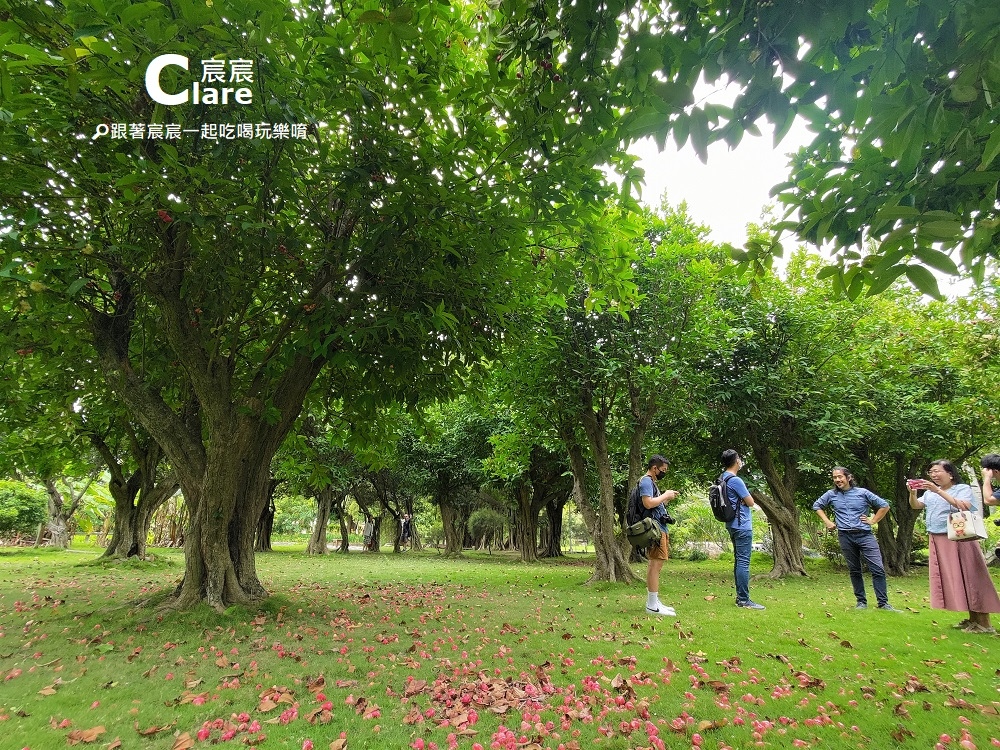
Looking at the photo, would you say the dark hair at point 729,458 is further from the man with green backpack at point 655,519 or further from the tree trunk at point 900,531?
the tree trunk at point 900,531

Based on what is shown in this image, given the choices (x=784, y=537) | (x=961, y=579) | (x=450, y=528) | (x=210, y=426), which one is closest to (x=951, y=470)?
(x=961, y=579)

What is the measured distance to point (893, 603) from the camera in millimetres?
8570

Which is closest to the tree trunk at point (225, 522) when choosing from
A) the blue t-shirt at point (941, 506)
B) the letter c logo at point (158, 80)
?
the letter c logo at point (158, 80)

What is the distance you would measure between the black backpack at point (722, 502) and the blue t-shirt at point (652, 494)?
3.06 feet

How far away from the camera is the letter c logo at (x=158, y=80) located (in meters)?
3.74

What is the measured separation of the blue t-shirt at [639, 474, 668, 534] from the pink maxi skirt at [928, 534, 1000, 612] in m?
3.11

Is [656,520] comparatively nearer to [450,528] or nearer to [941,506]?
[941,506]

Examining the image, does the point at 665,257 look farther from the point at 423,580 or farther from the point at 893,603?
the point at 423,580

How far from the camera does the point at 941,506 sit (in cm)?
613

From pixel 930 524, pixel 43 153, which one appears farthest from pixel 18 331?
pixel 930 524

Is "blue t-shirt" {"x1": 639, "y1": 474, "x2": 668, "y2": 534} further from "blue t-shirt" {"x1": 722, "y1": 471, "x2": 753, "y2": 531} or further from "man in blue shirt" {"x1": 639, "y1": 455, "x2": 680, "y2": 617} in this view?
"blue t-shirt" {"x1": 722, "y1": 471, "x2": 753, "y2": 531}

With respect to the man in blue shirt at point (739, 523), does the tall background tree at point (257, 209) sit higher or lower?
higher

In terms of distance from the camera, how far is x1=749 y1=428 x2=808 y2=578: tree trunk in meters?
14.1

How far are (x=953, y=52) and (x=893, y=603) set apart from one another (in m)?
9.75
